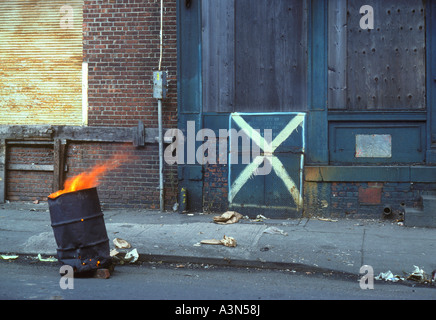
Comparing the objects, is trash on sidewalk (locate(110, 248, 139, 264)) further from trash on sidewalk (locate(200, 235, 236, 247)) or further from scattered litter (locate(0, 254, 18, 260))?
scattered litter (locate(0, 254, 18, 260))

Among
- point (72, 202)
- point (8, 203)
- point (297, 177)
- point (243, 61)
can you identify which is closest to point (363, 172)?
point (297, 177)

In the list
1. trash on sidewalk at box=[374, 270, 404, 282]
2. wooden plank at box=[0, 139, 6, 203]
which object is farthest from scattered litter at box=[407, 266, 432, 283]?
wooden plank at box=[0, 139, 6, 203]

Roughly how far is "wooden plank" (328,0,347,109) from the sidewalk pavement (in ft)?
6.87

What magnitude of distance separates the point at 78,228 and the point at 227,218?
10.7 feet

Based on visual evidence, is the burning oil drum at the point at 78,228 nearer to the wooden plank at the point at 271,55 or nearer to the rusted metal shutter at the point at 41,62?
the wooden plank at the point at 271,55

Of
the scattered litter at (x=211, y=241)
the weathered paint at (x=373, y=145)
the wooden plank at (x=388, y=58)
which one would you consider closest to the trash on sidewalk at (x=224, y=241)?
the scattered litter at (x=211, y=241)

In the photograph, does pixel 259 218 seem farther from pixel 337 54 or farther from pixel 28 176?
pixel 28 176

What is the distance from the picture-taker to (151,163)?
944 cm

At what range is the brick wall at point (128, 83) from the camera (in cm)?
935

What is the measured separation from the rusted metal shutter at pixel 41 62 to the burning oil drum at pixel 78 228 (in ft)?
14.5

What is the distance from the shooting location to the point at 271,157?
28.6 feet

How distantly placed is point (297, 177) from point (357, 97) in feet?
5.57

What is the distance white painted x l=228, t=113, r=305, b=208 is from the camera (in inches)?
341

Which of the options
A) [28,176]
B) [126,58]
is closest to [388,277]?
[126,58]
